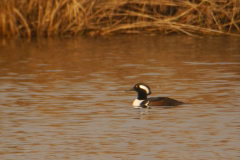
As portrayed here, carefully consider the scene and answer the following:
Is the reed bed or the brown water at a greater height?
the reed bed

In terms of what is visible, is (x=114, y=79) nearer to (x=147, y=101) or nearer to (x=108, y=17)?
(x=147, y=101)

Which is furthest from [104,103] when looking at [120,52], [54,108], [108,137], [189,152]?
[120,52]

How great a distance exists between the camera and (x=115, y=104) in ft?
31.3

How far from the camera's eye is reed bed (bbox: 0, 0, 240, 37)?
75.1 feet

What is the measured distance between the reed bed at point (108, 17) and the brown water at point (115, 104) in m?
3.93

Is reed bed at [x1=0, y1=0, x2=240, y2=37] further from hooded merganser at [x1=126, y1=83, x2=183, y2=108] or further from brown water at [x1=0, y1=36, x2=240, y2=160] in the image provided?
hooded merganser at [x1=126, y1=83, x2=183, y2=108]

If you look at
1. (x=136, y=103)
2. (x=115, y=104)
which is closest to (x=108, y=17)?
(x=115, y=104)

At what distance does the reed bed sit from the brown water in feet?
12.9

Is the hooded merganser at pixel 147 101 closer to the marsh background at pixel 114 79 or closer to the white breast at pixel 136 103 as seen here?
the white breast at pixel 136 103

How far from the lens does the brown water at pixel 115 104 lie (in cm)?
662

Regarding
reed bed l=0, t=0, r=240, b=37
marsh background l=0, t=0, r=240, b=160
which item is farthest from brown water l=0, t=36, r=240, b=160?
reed bed l=0, t=0, r=240, b=37

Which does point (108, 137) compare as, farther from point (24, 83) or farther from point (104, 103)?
point (24, 83)

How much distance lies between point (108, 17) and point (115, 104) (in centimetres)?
1529

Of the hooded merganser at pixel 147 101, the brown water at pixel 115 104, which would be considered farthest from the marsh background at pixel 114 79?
the hooded merganser at pixel 147 101
